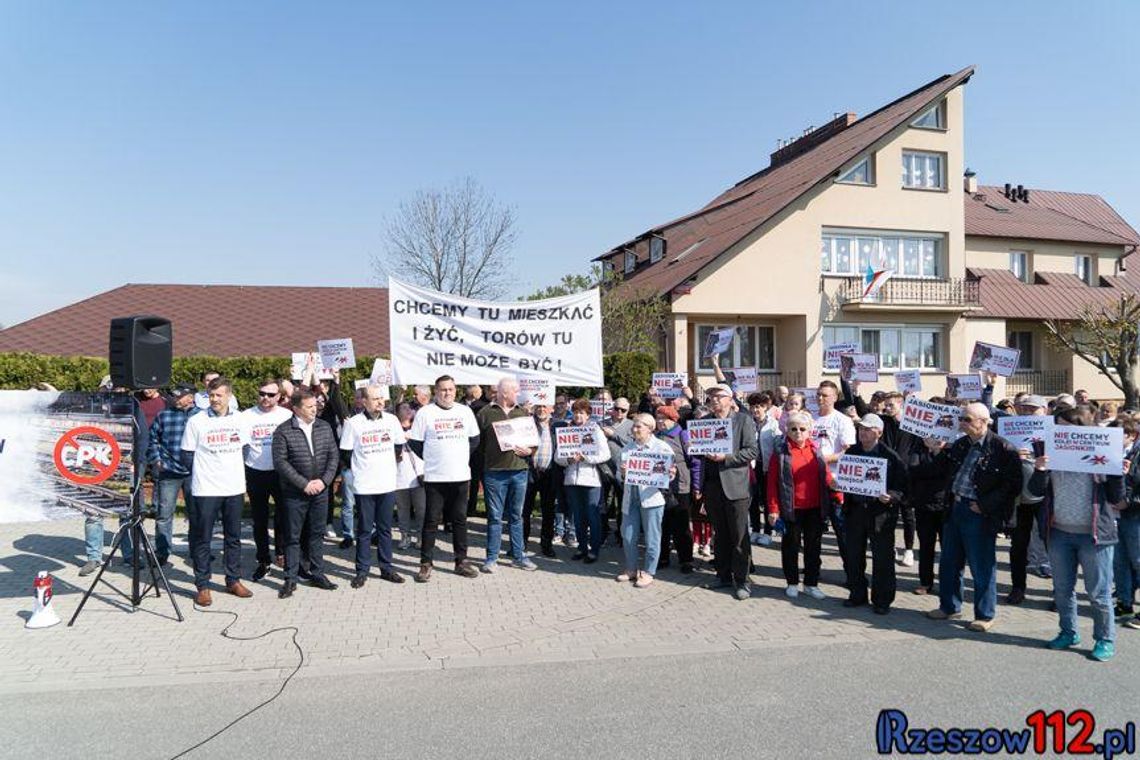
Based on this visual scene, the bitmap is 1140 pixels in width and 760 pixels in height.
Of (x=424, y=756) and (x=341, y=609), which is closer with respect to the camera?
(x=424, y=756)

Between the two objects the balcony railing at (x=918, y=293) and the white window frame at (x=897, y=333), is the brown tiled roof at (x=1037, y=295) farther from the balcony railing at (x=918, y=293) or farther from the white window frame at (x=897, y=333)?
the white window frame at (x=897, y=333)

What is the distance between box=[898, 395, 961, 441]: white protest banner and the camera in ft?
23.1

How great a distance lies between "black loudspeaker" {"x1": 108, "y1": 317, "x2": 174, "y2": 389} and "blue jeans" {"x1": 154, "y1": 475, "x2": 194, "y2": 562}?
139 centimetres

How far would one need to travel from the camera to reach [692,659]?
578 cm

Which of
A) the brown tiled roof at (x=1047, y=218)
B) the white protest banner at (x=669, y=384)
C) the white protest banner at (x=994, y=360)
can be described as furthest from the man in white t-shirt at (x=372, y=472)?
the brown tiled roof at (x=1047, y=218)

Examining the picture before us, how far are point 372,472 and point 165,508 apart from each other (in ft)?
7.88

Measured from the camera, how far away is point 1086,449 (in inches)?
231

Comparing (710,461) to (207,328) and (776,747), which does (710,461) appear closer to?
(776,747)

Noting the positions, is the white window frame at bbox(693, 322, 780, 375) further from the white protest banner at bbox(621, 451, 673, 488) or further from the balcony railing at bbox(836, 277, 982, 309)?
the white protest banner at bbox(621, 451, 673, 488)

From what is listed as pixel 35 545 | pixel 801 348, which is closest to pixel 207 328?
pixel 35 545

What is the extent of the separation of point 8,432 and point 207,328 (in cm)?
1922

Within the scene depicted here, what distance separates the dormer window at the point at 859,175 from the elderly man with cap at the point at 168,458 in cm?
2436

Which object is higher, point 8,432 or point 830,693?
point 8,432

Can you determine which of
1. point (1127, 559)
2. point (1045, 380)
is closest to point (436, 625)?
point (1127, 559)
